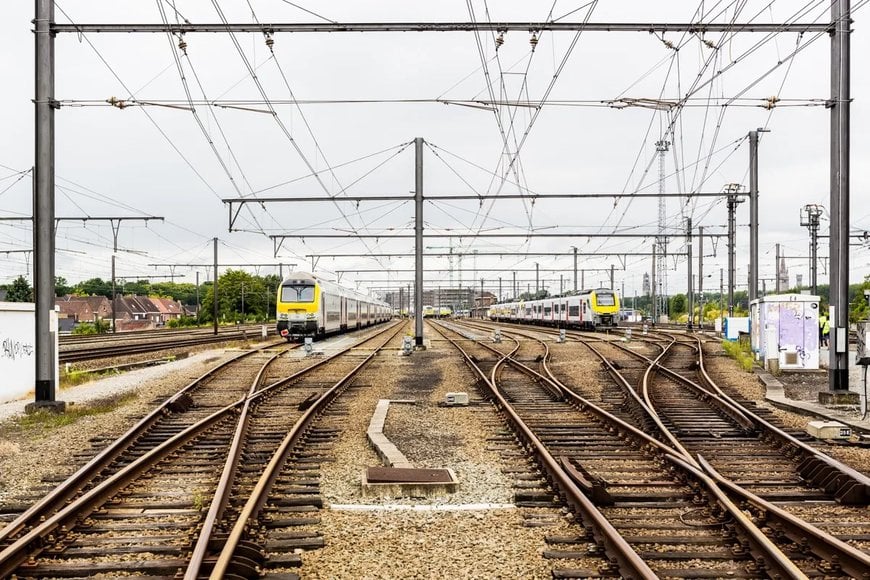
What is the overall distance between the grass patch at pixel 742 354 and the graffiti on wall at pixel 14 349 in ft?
53.0

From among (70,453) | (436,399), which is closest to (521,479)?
(70,453)

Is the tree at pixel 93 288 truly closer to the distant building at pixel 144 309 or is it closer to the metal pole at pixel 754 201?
the distant building at pixel 144 309

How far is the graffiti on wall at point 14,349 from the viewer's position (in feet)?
→ 48.8

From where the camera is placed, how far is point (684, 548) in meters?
5.86

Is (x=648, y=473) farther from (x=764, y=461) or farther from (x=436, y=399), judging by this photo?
(x=436, y=399)

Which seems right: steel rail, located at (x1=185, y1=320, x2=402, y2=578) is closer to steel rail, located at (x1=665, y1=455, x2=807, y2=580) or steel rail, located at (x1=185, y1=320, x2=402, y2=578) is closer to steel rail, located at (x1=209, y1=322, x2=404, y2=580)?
steel rail, located at (x1=209, y1=322, x2=404, y2=580)

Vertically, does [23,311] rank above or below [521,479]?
above

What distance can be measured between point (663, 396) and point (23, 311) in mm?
11769

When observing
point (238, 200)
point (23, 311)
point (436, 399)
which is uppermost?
point (238, 200)

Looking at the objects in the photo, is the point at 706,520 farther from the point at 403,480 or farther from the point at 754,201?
the point at 754,201

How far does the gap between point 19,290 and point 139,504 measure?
73752 millimetres

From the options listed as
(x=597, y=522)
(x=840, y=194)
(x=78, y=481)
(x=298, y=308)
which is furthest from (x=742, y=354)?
(x=78, y=481)

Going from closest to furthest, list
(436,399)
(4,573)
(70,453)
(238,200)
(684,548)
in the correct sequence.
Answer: (4,573) < (684,548) < (70,453) < (436,399) < (238,200)

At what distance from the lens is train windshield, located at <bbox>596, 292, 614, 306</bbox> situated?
50.2m
